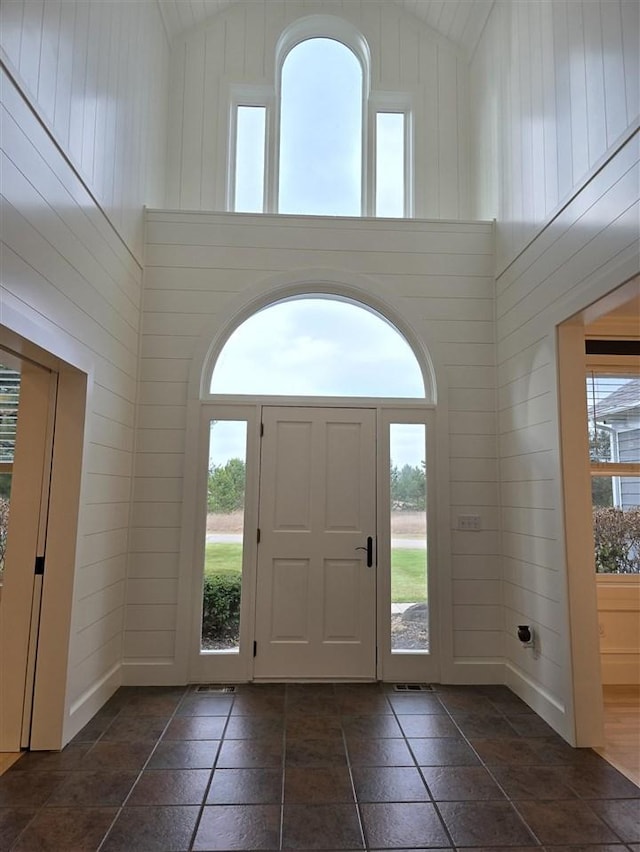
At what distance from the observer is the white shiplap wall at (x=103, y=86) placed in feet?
7.34

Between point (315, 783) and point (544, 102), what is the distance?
404cm

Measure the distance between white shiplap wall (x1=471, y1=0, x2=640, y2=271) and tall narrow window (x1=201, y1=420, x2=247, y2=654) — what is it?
8.15ft

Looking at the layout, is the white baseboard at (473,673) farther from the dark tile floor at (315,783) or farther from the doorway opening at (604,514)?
the doorway opening at (604,514)

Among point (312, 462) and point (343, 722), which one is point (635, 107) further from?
point (343, 722)

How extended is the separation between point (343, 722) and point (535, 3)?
4729 millimetres

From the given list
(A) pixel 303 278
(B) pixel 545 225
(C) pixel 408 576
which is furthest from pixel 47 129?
(C) pixel 408 576

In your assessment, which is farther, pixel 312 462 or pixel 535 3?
pixel 312 462

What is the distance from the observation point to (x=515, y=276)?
368 cm

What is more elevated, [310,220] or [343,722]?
[310,220]

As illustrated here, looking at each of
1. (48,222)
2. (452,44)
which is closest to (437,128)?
(452,44)

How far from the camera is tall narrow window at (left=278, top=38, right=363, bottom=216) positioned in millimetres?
4332

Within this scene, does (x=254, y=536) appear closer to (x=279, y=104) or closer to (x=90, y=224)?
(x=90, y=224)

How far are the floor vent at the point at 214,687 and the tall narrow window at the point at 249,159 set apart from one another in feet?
11.9

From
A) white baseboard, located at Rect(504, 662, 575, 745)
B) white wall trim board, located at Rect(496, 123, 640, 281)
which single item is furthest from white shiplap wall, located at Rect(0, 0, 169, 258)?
white baseboard, located at Rect(504, 662, 575, 745)
